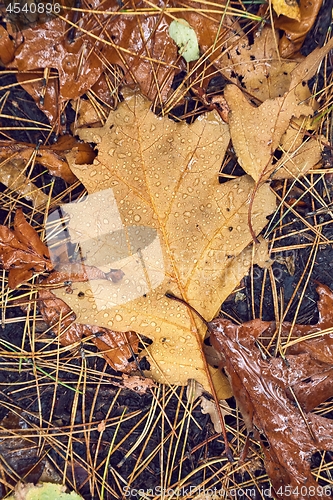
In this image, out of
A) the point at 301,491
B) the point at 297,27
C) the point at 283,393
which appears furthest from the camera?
the point at 297,27

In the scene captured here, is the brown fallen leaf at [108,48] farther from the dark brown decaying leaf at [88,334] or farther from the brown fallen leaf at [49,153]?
the dark brown decaying leaf at [88,334]

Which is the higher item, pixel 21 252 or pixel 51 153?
pixel 51 153

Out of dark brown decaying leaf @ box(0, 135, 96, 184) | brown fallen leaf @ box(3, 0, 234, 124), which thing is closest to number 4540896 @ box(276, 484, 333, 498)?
dark brown decaying leaf @ box(0, 135, 96, 184)

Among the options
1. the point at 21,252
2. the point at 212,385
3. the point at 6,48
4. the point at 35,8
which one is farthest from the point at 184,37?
the point at 212,385

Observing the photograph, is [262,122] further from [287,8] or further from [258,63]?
[287,8]

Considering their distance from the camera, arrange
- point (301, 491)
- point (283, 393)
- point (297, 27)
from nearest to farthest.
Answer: point (301, 491), point (283, 393), point (297, 27)

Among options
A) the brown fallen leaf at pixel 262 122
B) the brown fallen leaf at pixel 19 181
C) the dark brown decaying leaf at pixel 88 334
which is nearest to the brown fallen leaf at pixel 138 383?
the dark brown decaying leaf at pixel 88 334

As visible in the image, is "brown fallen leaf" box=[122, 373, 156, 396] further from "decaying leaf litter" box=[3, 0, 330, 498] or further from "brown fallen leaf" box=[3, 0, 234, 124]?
"brown fallen leaf" box=[3, 0, 234, 124]

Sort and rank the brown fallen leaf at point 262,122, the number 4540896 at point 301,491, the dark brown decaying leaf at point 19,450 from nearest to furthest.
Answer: the number 4540896 at point 301,491, the brown fallen leaf at point 262,122, the dark brown decaying leaf at point 19,450
